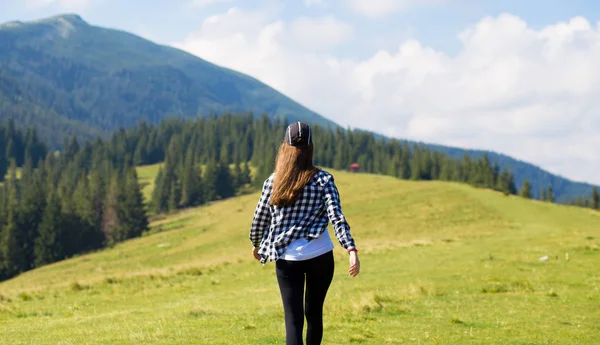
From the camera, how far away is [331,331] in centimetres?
1264

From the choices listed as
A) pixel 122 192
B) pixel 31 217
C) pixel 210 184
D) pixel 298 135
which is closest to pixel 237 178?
pixel 210 184

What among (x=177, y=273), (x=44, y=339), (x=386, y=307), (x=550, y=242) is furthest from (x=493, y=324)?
(x=550, y=242)

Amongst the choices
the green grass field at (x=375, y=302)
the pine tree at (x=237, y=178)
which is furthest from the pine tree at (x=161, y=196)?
the green grass field at (x=375, y=302)

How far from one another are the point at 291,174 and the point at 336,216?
2.41 ft

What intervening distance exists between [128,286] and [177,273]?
6.09 metres

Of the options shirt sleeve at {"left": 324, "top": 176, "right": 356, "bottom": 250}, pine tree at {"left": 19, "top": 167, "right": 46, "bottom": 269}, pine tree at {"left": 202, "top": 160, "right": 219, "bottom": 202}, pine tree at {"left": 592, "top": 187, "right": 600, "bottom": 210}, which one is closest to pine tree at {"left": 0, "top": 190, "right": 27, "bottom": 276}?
pine tree at {"left": 19, "top": 167, "right": 46, "bottom": 269}

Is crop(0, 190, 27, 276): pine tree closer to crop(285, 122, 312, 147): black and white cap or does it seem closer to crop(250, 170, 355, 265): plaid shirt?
crop(250, 170, 355, 265): plaid shirt

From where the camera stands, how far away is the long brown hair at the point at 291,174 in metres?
7.20

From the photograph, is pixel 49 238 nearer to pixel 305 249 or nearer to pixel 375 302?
pixel 375 302

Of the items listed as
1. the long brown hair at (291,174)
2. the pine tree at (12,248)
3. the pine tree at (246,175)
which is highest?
the long brown hair at (291,174)

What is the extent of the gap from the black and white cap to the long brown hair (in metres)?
0.06

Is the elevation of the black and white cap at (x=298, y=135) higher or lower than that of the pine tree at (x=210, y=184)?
higher

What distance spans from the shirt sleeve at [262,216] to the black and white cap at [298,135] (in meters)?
0.57

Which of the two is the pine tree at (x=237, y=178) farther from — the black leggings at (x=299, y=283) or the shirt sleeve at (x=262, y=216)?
the black leggings at (x=299, y=283)
